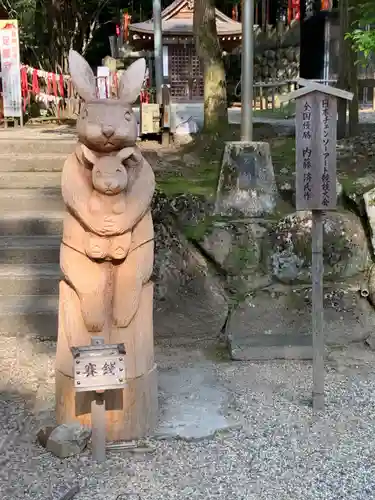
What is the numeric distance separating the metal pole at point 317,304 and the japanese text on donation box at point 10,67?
867cm

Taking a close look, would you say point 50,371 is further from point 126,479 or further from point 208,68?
point 208,68

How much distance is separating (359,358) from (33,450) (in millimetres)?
2606

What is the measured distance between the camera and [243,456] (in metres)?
3.30

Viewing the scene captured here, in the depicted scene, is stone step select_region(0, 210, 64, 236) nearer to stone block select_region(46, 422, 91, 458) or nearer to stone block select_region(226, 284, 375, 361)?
stone block select_region(226, 284, 375, 361)

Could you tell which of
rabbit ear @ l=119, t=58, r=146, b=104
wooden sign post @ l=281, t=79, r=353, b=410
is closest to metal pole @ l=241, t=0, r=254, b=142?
→ wooden sign post @ l=281, t=79, r=353, b=410

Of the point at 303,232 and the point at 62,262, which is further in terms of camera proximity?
the point at 303,232

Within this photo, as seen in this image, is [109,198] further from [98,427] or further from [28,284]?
[28,284]

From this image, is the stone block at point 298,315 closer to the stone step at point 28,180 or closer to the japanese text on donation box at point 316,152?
the japanese text on donation box at point 316,152

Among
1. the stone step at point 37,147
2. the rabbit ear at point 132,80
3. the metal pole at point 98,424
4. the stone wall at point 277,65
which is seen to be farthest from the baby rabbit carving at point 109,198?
the stone wall at point 277,65

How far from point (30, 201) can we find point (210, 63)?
145 inches

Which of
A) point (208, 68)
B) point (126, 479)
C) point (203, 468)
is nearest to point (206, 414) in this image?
point (203, 468)

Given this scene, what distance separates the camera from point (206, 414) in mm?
3754

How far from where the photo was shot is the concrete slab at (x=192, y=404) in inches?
140

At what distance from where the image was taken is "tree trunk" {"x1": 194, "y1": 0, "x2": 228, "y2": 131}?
Result: 8.80m
